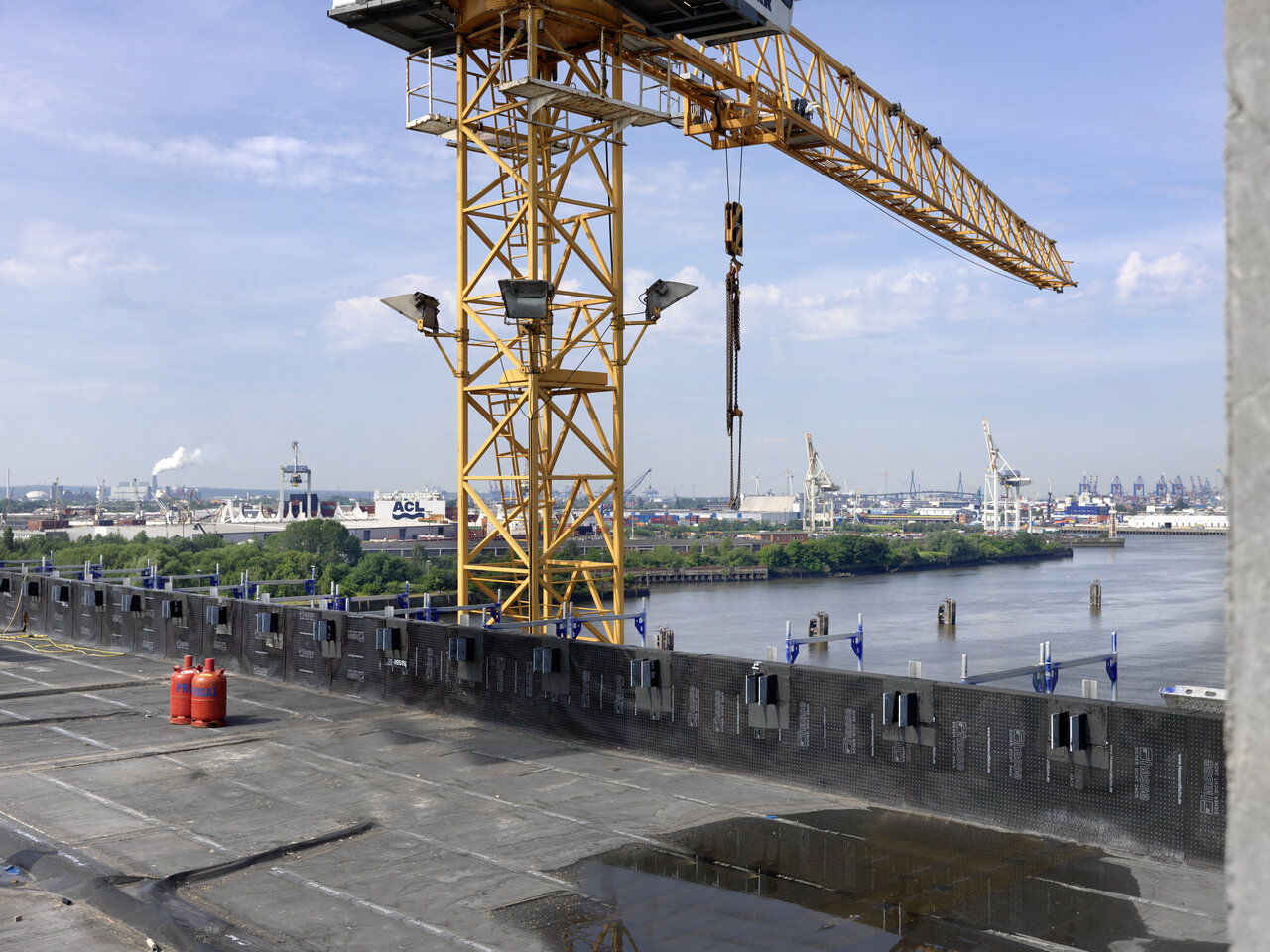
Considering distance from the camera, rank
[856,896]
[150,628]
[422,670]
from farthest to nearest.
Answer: [150,628] < [422,670] < [856,896]

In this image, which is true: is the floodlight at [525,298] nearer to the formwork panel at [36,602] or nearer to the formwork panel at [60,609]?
the formwork panel at [60,609]

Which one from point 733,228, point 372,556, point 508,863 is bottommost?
point 372,556

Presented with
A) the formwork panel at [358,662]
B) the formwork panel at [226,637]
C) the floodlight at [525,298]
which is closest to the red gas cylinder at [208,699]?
the formwork panel at [358,662]

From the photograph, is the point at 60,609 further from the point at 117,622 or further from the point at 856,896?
the point at 856,896

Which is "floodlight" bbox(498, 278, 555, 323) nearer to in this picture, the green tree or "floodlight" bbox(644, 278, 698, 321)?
"floodlight" bbox(644, 278, 698, 321)

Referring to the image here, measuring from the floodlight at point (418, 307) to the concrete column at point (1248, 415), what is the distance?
23.8 metres

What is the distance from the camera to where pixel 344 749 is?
1781 centimetres

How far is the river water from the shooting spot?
66.7 metres

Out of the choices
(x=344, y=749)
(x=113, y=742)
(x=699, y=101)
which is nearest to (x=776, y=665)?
(x=344, y=749)

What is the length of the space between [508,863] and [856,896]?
151 inches

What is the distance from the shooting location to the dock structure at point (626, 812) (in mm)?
10883

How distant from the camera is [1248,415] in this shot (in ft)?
5.01

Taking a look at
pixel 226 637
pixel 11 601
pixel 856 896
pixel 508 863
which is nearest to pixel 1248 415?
pixel 856 896

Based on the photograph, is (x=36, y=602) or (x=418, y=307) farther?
(x=36, y=602)
